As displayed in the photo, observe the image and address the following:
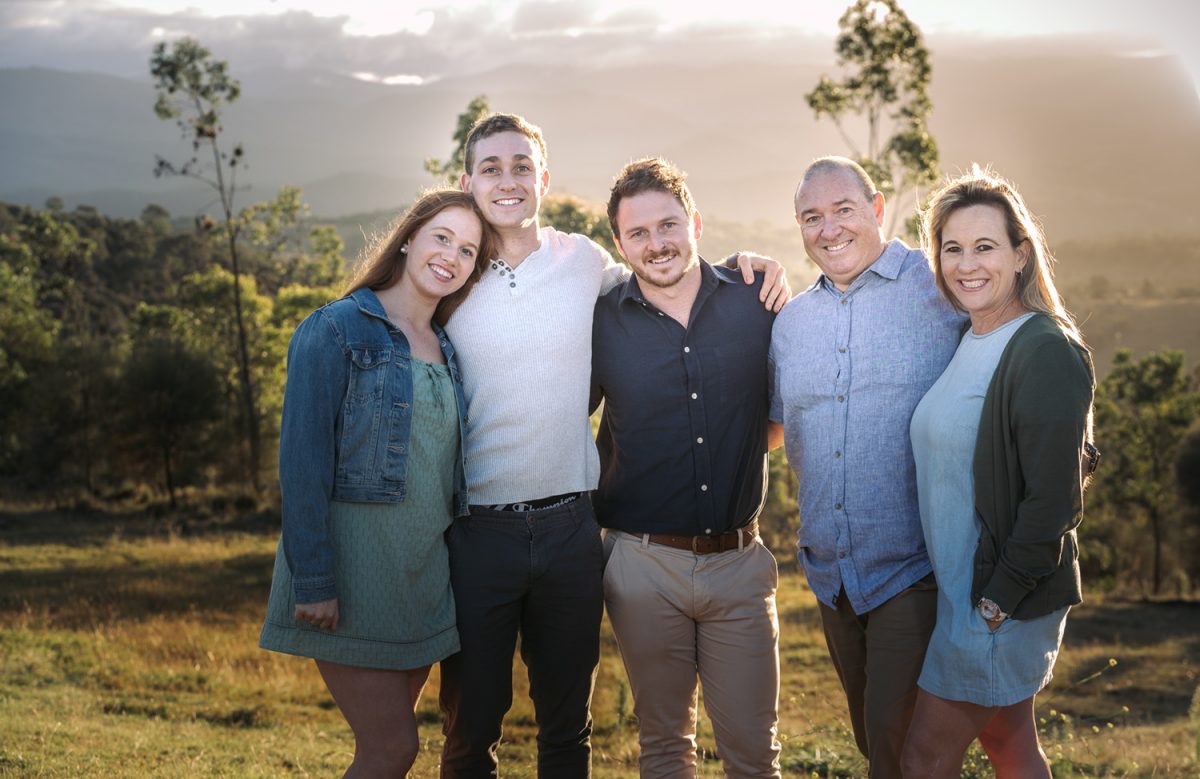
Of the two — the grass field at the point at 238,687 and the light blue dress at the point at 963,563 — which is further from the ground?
the light blue dress at the point at 963,563

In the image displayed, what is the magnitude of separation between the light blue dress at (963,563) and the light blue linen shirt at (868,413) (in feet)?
1.02

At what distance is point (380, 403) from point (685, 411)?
1464mm

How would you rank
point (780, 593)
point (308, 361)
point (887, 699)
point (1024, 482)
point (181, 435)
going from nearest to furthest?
point (1024, 482) → point (308, 361) → point (887, 699) → point (780, 593) → point (181, 435)

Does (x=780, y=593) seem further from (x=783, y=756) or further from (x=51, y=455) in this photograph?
(x=51, y=455)

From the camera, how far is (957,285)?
3.89 metres

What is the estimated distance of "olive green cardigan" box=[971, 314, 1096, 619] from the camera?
3.43m

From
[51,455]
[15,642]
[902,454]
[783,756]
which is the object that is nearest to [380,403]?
[902,454]

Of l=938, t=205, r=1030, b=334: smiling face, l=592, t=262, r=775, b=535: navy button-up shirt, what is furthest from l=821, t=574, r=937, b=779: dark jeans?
l=938, t=205, r=1030, b=334: smiling face

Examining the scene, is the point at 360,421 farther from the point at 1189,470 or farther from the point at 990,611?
the point at 1189,470

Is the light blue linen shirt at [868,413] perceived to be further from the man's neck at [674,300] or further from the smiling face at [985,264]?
the man's neck at [674,300]

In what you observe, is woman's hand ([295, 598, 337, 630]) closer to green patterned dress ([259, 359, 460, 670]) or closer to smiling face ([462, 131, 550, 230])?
green patterned dress ([259, 359, 460, 670])

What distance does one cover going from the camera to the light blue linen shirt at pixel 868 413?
14.1ft

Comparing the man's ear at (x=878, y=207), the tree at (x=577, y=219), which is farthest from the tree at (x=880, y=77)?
the man's ear at (x=878, y=207)

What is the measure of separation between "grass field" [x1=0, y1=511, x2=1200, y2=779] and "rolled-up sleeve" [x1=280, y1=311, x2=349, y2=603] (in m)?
3.64
